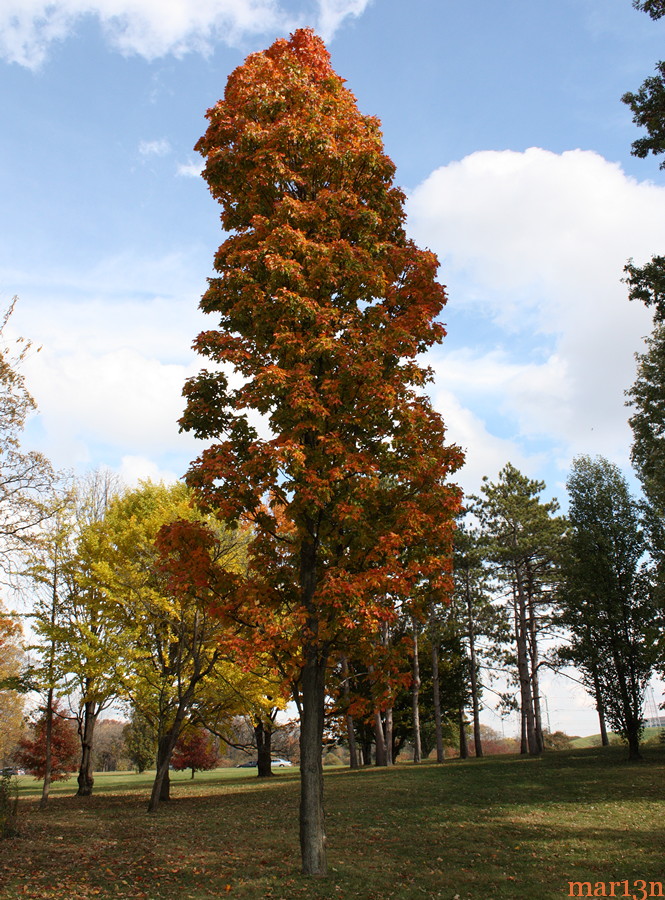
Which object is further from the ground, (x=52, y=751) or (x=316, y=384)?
(x=316, y=384)

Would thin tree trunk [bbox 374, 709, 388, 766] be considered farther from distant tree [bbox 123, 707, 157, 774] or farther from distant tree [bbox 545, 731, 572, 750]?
distant tree [bbox 123, 707, 157, 774]

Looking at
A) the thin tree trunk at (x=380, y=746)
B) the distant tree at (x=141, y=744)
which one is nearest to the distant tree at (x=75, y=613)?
the thin tree trunk at (x=380, y=746)

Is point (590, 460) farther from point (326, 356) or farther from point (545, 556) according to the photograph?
point (326, 356)

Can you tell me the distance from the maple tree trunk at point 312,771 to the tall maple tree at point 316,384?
0.09 feet

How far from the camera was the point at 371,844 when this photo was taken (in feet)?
36.3

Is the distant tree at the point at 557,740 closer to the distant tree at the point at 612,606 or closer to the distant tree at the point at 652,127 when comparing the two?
the distant tree at the point at 612,606

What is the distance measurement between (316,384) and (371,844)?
8.65 metres

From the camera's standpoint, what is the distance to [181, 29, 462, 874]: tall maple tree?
339 inches

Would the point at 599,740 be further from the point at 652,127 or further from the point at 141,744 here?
the point at 652,127

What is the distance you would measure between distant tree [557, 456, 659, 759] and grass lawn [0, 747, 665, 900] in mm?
6887

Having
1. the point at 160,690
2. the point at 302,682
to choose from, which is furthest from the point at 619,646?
the point at 302,682

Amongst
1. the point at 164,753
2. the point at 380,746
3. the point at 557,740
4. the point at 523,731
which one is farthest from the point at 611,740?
the point at 164,753

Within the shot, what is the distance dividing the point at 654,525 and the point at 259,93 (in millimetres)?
23988

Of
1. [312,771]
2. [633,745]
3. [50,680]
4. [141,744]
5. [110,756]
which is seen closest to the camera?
[312,771]
